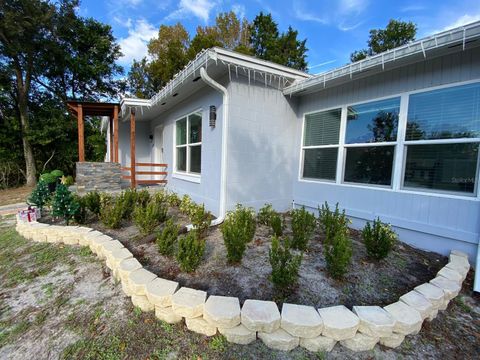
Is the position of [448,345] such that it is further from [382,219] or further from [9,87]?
[9,87]

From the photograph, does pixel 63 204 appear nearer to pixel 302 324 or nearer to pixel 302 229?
pixel 302 229

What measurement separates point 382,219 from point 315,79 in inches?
109

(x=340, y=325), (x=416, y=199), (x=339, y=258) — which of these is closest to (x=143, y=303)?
(x=340, y=325)

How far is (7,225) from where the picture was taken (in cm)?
464

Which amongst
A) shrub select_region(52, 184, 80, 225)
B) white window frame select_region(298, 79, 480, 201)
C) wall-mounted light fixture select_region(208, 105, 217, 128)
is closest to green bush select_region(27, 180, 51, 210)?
shrub select_region(52, 184, 80, 225)

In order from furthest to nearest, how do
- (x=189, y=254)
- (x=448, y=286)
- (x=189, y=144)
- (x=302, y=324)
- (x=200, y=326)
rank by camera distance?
(x=189, y=144)
(x=189, y=254)
(x=448, y=286)
(x=200, y=326)
(x=302, y=324)

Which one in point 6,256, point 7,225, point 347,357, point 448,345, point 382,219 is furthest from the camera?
point 7,225

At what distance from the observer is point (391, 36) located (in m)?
15.9

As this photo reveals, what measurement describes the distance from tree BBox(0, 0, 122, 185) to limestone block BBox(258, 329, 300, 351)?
13.6 m

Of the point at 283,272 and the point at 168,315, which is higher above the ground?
the point at 283,272

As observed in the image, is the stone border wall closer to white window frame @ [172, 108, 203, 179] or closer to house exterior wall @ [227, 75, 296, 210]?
house exterior wall @ [227, 75, 296, 210]

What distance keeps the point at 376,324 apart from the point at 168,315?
1680 millimetres

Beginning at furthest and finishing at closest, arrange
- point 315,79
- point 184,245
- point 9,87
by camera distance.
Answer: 1. point 9,87
2. point 315,79
3. point 184,245

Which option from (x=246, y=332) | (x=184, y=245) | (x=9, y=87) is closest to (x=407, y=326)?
(x=246, y=332)
